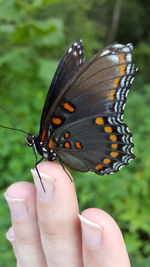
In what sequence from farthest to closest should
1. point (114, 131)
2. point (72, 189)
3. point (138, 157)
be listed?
point (138, 157)
point (114, 131)
point (72, 189)

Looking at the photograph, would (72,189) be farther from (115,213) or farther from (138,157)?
(138,157)

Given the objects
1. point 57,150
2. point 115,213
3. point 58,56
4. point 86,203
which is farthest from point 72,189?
point 58,56

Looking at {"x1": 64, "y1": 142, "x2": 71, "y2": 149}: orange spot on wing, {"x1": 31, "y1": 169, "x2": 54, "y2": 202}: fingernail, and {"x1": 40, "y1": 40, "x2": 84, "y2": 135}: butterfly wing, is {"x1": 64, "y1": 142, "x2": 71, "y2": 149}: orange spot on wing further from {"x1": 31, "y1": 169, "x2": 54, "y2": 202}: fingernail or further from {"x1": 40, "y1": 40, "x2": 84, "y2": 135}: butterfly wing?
{"x1": 31, "y1": 169, "x2": 54, "y2": 202}: fingernail

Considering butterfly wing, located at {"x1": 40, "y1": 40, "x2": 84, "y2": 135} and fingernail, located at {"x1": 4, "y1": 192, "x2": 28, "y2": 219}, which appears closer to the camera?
fingernail, located at {"x1": 4, "y1": 192, "x2": 28, "y2": 219}

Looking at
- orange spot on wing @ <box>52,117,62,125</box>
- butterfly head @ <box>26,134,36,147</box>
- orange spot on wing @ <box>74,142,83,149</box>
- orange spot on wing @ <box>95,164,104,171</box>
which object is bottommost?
orange spot on wing @ <box>95,164,104,171</box>

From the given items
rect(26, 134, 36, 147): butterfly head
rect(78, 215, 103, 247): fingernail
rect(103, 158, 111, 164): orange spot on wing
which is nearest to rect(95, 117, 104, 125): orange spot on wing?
rect(103, 158, 111, 164): orange spot on wing

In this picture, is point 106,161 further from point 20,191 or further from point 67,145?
point 20,191

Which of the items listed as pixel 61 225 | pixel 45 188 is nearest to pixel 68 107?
pixel 45 188
